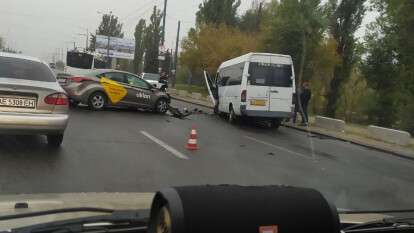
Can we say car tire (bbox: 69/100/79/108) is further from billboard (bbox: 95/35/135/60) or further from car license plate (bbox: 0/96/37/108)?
billboard (bbox: 95/35/135/60)

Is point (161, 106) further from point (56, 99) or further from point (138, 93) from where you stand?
point (56, 99)

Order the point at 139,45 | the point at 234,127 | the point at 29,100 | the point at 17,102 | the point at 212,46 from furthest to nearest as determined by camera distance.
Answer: the point at 139,45 → the point at 212,46 → the point at 234,127 → the point at 29,100 → the point at 17,102

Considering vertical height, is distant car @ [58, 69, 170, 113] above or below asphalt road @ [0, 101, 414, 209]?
above

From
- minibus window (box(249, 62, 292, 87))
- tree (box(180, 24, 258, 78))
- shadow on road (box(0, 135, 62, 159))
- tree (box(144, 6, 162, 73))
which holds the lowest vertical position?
shadow on road (box(0, 135, 62, 159))

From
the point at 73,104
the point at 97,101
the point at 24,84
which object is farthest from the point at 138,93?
the point at 24,84

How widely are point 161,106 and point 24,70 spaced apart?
1057 cm

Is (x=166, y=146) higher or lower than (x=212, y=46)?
lower

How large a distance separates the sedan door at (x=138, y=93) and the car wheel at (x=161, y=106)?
314mm

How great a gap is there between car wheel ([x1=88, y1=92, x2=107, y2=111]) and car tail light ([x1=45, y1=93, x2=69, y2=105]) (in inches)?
356

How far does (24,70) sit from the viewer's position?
29.6 ft

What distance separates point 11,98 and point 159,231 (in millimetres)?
6417

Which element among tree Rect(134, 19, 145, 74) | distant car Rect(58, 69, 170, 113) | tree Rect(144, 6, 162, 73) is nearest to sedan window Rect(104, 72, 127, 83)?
distant car Rect(58, 69, 170, 113)

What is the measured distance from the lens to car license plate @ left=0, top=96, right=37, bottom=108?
8.18 metres

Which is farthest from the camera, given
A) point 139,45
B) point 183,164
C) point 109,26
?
point 109,26
